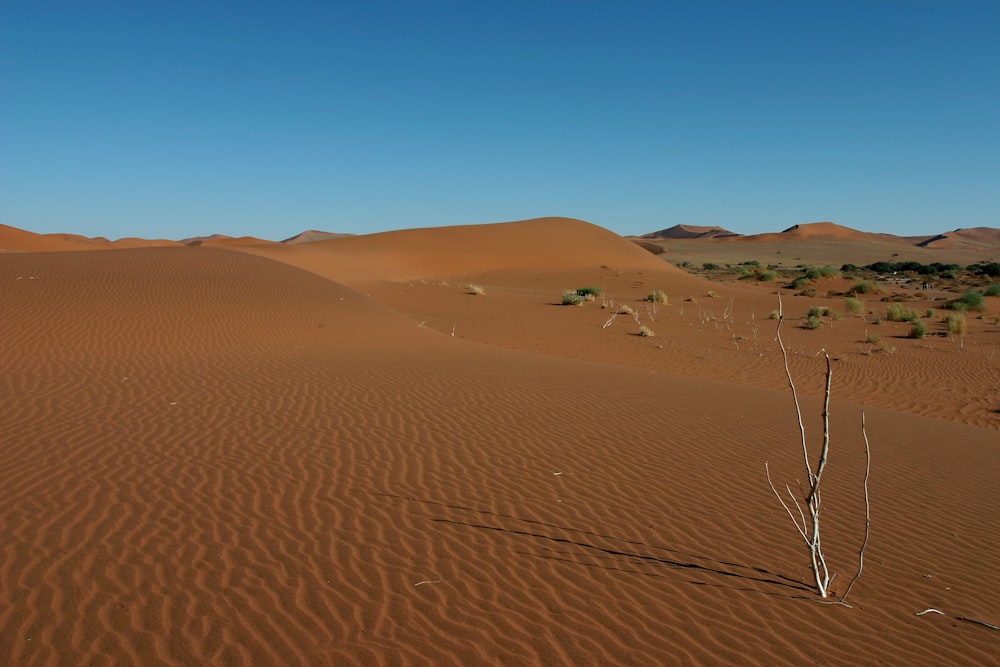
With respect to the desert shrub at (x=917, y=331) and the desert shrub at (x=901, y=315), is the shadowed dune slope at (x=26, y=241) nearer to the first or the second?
the desert shrub at (x=901, y=315)

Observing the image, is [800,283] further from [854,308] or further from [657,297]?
[657,297]

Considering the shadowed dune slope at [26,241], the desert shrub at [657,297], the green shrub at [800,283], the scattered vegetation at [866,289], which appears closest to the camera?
the desert shrub at [657,297]

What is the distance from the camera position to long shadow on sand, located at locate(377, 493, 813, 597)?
491cm

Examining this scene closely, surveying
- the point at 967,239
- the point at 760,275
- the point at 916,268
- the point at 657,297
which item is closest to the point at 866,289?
the point at 760,275

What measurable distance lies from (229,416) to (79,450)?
1.96m

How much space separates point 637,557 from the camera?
17.1ft

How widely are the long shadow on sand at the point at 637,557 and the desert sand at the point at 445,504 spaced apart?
3 centimetres

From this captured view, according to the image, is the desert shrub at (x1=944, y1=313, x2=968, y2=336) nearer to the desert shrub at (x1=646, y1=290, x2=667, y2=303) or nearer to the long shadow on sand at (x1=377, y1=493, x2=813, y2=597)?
the desert shrub at (x1=646, y1=290, x2=667, y2=303)

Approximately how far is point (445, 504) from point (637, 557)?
180 centimetres

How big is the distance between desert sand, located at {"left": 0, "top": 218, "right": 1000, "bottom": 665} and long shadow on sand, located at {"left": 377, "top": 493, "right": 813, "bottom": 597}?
1.1 inches

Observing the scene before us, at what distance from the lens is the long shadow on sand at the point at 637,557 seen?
4914mm

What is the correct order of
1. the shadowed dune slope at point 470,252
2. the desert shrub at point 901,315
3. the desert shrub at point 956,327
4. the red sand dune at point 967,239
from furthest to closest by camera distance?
1. the red sand dune at point 967,239
2. the shadowed dune slope at point 470,252
3. the desert shrub at point 901,315
4. the desert shrub at point 956,327

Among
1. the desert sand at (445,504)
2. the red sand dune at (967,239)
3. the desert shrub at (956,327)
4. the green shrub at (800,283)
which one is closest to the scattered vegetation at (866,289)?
the green shrub at (800,283)

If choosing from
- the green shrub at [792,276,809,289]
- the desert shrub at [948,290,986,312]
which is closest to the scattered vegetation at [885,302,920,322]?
the desert shrub at [948,290,986,312]
